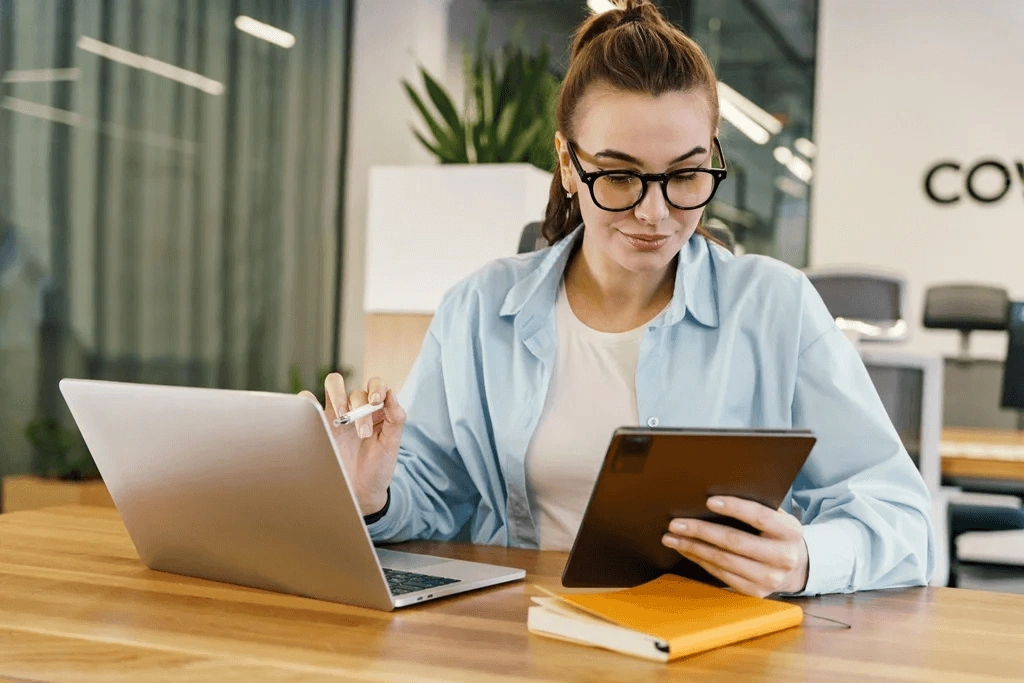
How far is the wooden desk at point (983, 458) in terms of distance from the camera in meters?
2.88

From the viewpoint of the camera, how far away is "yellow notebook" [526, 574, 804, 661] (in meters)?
0.83

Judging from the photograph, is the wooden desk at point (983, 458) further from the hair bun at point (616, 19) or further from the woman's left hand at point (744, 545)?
the woman's left hand at point (744, 545)

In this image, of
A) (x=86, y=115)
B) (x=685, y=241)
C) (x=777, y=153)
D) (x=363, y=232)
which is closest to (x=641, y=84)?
(x=685, y=241)

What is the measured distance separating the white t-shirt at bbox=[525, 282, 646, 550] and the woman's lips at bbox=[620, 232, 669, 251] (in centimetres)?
16

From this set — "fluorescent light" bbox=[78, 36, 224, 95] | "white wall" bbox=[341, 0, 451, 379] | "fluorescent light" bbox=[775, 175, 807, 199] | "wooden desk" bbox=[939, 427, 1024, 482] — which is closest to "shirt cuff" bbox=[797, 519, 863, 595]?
"wooden desk" bbox=[939, 427, 1024, 482]

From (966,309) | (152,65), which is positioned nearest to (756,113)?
(966,309)

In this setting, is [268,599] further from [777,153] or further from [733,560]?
[777,153]

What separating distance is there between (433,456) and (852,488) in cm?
59

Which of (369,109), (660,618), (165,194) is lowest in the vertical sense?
(660,618)

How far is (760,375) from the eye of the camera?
1.40 meters

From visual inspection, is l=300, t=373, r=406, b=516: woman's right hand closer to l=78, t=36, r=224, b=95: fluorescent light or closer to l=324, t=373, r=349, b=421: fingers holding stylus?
l=324, t=373, r=349, b=421: fingers holding stylus

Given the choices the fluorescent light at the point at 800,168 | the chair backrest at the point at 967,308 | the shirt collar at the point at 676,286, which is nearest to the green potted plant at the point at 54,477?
the shirt collar at the point at 676,286

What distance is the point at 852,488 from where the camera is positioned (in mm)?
1210

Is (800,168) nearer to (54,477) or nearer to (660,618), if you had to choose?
(54,477)
